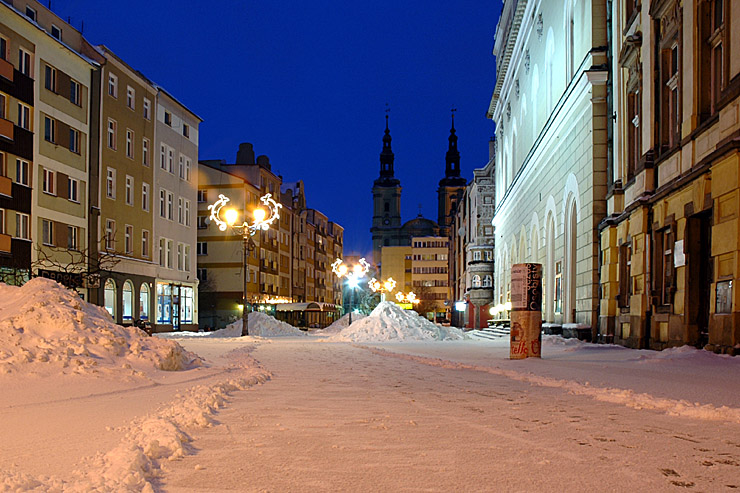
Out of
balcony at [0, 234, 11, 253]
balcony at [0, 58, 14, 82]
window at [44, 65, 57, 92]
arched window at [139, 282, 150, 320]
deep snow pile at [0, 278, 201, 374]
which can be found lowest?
arched window at [139, 282, 150, 320]

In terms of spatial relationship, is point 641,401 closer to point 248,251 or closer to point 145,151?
point 145,151

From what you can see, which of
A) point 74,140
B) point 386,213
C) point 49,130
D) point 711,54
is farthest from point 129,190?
point 386,213

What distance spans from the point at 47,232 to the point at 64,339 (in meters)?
27.4

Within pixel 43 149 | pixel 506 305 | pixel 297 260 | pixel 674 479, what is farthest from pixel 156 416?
pixel 297 260

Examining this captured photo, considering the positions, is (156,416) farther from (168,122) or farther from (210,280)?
(210,280)

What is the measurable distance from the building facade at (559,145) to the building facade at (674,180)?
1255 mm

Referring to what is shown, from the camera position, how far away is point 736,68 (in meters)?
13.3

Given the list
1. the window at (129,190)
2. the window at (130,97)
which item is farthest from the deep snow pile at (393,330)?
the window at (130,97)

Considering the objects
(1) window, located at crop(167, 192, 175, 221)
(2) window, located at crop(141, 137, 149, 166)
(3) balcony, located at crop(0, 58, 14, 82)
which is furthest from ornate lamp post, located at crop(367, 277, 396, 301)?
(3) balcony, located at crop(0, 58, 14, 82)

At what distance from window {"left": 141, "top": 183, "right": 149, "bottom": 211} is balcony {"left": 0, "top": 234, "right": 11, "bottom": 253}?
43.9ft

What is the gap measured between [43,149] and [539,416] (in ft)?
107

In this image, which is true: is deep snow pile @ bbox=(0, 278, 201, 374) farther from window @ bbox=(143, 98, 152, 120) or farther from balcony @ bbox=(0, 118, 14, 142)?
window @ bbox=(143, 98, 152, 120)

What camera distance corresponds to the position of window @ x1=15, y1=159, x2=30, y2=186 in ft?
106

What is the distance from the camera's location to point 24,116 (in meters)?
33.0
